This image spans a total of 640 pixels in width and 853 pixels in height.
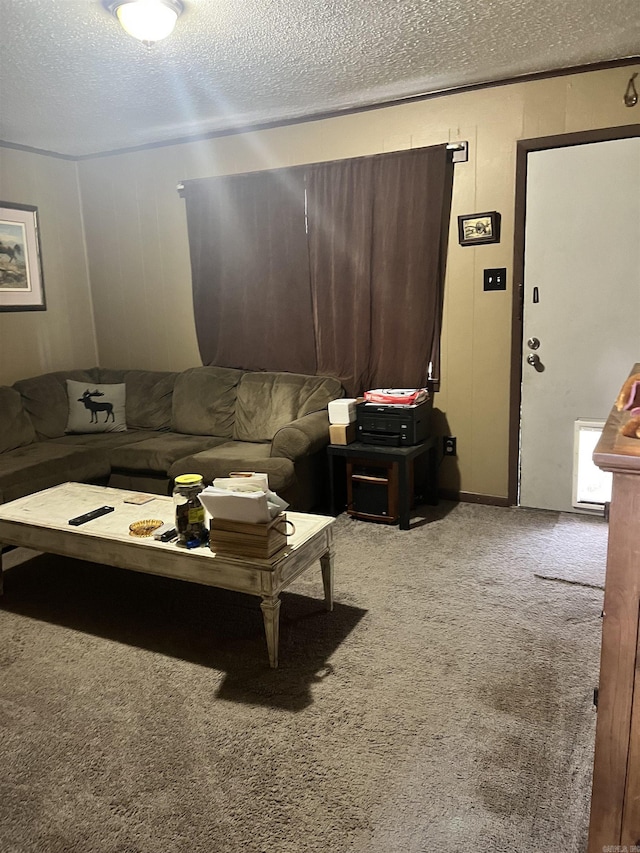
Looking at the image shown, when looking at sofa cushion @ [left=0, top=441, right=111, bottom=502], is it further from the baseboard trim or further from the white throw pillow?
the baseboard trim

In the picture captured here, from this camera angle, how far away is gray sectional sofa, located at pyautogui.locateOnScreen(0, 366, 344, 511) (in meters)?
3.59

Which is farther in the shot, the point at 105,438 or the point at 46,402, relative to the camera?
the point at 46,402

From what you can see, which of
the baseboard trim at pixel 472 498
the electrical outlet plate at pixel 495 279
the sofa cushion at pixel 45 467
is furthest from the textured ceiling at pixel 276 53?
the baseboard trim at pixel 472 498

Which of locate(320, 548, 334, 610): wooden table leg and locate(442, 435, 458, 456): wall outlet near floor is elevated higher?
locate(442, 435, 458, 456): wall outlet near floor

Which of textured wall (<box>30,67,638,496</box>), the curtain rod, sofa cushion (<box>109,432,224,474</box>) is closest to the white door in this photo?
textured wall (<box>30,67,638,496</box>)

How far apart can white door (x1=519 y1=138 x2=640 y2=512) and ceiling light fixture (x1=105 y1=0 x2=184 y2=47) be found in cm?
211

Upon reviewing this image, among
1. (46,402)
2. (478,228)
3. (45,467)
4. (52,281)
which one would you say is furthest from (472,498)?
(52,281)

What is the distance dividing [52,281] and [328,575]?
11.9 feet

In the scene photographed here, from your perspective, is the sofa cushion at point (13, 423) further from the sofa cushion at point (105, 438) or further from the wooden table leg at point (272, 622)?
the wooden table leg at point (272, 622)

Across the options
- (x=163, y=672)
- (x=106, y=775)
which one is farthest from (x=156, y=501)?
(x=106, y=775)

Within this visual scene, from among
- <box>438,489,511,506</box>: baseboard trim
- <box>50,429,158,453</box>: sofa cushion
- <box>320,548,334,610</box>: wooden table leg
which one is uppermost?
<box>50,429,158,453</box>: sofa cushion

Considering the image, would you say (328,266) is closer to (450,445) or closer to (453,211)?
(453,211)

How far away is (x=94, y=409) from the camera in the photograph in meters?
4.51

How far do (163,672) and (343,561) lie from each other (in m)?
1.17
